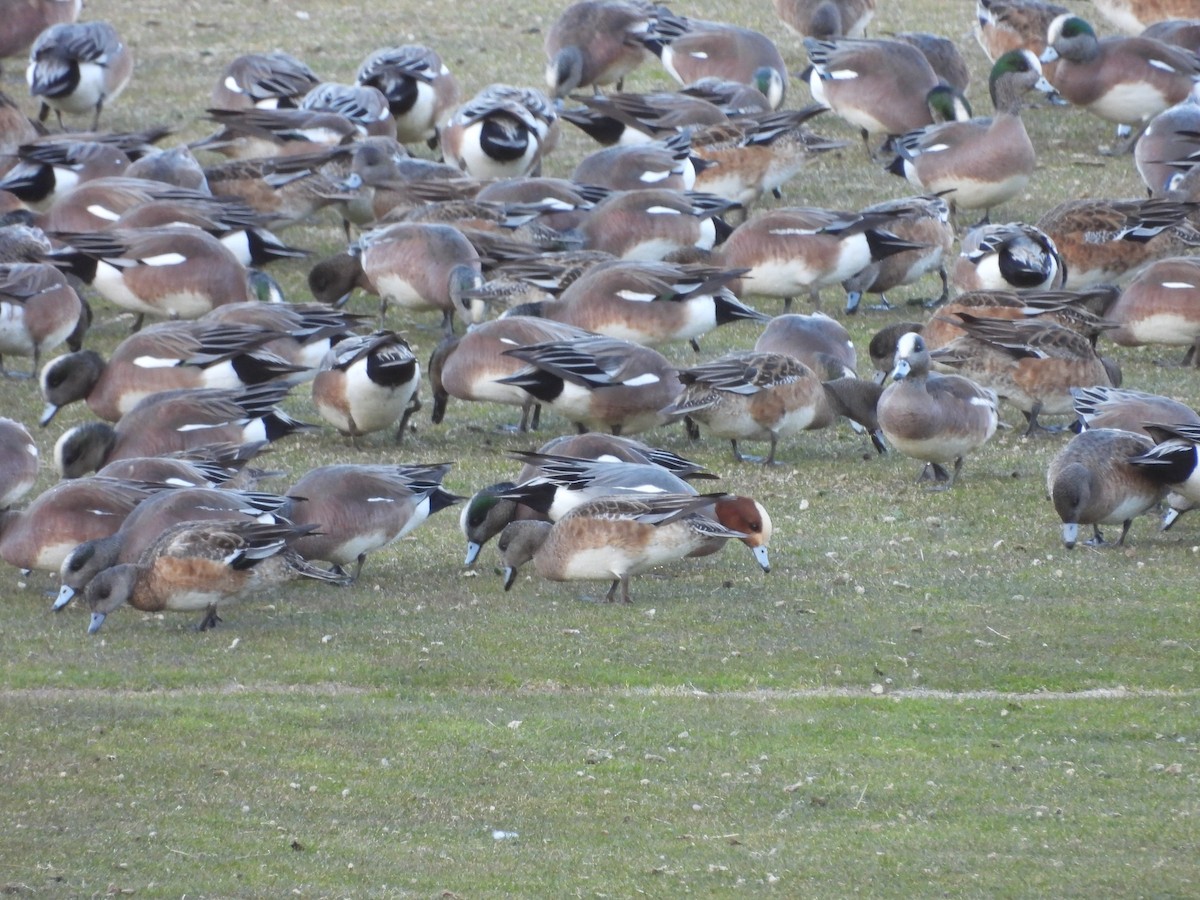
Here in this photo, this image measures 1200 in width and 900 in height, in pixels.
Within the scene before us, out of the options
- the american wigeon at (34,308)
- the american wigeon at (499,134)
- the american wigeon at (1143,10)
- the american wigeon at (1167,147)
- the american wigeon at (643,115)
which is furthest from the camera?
the american wigeon at (1143,10)

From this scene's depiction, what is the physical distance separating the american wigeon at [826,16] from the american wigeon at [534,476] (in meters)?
13.0

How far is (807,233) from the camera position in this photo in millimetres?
14875

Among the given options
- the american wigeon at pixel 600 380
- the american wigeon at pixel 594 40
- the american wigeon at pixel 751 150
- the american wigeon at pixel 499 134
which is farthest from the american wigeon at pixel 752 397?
the american wigeon at pixel 594 40

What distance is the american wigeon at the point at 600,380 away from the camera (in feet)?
39.1

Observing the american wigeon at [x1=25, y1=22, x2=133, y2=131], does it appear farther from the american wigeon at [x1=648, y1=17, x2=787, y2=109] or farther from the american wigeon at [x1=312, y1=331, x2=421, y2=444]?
the american wigeon at [x1=312, y1=331, x2=421, y2=444]

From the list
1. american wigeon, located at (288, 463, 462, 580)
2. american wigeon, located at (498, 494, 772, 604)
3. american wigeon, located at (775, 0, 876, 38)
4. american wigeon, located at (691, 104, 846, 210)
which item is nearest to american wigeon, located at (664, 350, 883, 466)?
american wigeon, located at (498, 494, 772, 604)

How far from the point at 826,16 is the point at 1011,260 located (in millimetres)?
8848

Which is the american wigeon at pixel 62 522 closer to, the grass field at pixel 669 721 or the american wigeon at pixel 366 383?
the grass field at pixel 669 721

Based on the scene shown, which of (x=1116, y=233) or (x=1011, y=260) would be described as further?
(x=1116, y=233)

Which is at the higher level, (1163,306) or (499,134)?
(1163,306)

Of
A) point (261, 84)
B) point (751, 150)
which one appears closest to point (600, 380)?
point (751, 150)

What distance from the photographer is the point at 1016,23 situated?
70.4ft

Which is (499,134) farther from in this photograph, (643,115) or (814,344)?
(814,344)

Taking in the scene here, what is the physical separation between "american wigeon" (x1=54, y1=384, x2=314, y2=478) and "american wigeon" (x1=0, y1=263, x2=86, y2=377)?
263 cm
